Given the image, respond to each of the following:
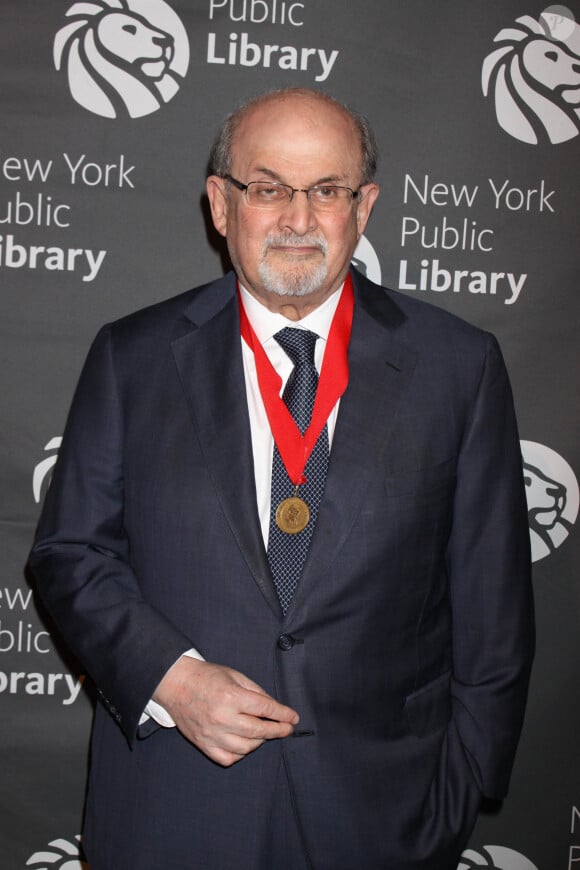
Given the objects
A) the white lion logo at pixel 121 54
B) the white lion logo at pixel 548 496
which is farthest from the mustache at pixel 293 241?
the white lion logo at pixel 548 496

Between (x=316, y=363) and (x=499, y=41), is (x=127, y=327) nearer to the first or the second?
(x=316, y=363)

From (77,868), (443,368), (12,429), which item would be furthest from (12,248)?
(77,868)

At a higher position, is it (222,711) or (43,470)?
(43,470)

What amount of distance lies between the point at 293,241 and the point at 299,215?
56mm

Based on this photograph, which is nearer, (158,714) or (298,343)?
(158,714)

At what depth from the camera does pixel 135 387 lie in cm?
198

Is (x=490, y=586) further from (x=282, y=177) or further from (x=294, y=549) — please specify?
(x=282, y=177)

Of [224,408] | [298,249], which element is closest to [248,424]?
[224,408]

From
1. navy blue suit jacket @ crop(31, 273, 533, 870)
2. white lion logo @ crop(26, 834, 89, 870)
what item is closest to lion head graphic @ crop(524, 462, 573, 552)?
navy blue suit jacket @ crop(31, 273, 533, 870)

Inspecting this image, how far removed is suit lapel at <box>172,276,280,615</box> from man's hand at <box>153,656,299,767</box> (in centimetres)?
19

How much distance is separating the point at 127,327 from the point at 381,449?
0.68 meters

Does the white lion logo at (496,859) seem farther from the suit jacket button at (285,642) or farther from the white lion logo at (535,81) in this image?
the white lion logo at (535,81)

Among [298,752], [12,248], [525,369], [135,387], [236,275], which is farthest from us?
[525,369]

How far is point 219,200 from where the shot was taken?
2.06 metres
